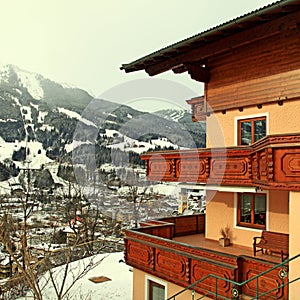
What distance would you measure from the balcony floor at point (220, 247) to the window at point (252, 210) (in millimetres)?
670

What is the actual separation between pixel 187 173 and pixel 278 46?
3760 mm

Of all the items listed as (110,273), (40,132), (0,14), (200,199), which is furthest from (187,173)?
(0,14)

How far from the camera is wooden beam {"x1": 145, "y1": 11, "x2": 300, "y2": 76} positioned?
26.9 feet

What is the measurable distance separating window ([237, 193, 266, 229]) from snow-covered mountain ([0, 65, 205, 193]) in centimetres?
560

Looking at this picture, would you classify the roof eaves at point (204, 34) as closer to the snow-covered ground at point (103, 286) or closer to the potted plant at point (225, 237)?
the potted plant at point (225, 237)

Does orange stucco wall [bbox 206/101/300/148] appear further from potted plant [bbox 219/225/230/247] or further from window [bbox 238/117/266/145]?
potted plant [bbox 219/225/230/247]

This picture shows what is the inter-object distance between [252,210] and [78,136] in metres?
22.0

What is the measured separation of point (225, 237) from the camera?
10656mm

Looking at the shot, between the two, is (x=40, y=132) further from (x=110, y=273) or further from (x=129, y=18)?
(x=110, y=273)

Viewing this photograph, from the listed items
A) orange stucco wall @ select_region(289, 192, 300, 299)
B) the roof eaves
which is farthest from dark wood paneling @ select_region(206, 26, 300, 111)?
orange stucco wall @ select_region(289, 192, 300, 299)

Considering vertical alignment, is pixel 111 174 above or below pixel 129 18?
below

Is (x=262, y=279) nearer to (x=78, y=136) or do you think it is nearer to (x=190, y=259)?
(x=190, y=259)

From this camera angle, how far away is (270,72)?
9453 millimetres

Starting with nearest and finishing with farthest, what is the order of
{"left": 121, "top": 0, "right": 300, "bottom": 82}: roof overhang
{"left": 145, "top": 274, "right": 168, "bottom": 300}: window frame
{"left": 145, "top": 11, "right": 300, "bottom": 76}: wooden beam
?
{"left": 121, "top": 0, "right": 300, "bottom": 82}: roof overhang, {"left": 145, "top": 11, "right": 300, "bottom": 76}: wooden beam, {"left": 145, "top": 274, "right": 168, "bottom": 300}: window frame
